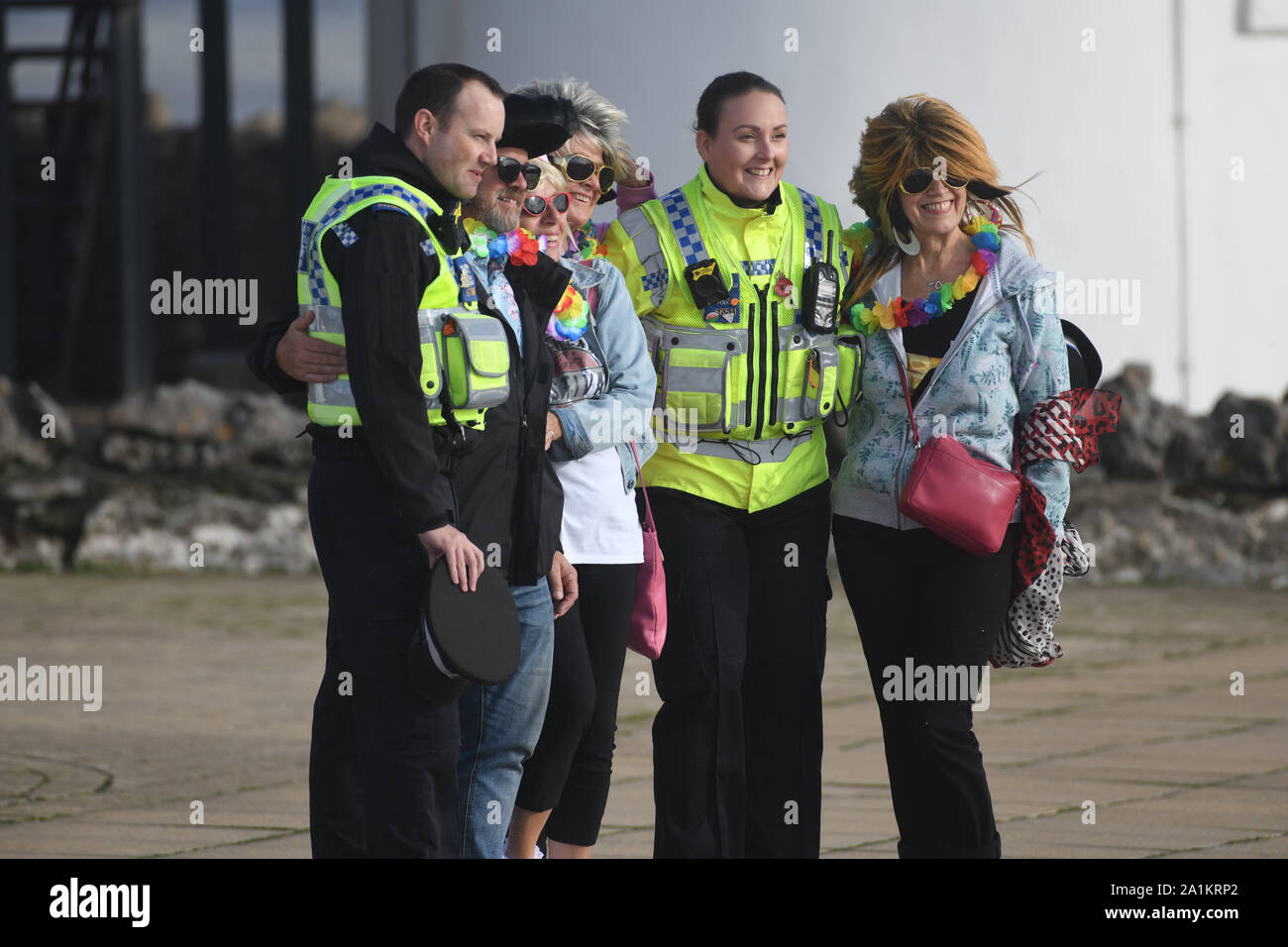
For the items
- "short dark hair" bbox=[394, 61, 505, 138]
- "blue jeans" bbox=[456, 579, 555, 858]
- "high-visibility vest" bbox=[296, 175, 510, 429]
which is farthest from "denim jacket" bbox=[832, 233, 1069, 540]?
"short dark hair" bbox=[394, 61, 505, 138]

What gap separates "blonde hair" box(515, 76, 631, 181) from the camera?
4.43m

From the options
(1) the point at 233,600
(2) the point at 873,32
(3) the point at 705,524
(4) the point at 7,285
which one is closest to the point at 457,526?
(3) the point at 705,524

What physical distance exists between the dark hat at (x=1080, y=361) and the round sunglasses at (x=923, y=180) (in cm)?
44

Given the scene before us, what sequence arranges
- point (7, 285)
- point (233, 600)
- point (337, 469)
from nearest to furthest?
point (337, 469) → point (233, 600) → point (7, 285)

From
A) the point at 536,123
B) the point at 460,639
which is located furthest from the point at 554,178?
the point at 460,639

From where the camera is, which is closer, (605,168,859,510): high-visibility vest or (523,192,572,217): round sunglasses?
(523,192,572,217): round sunglasses

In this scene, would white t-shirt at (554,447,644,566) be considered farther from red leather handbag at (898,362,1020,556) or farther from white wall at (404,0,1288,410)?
white wall at (404,0,1288,410)

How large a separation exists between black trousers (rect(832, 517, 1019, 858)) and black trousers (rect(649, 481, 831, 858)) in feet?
0.52

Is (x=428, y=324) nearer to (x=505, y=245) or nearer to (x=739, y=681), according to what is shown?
(x=505, y=245)

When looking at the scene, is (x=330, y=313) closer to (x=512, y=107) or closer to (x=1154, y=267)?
(x=512, y=107)

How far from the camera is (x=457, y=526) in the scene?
3.63 meters

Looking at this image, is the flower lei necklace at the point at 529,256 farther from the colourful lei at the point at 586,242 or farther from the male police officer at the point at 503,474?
the colourful lei at the point at 586,242

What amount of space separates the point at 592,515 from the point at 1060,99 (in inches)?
302

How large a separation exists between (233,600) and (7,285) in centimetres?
623
